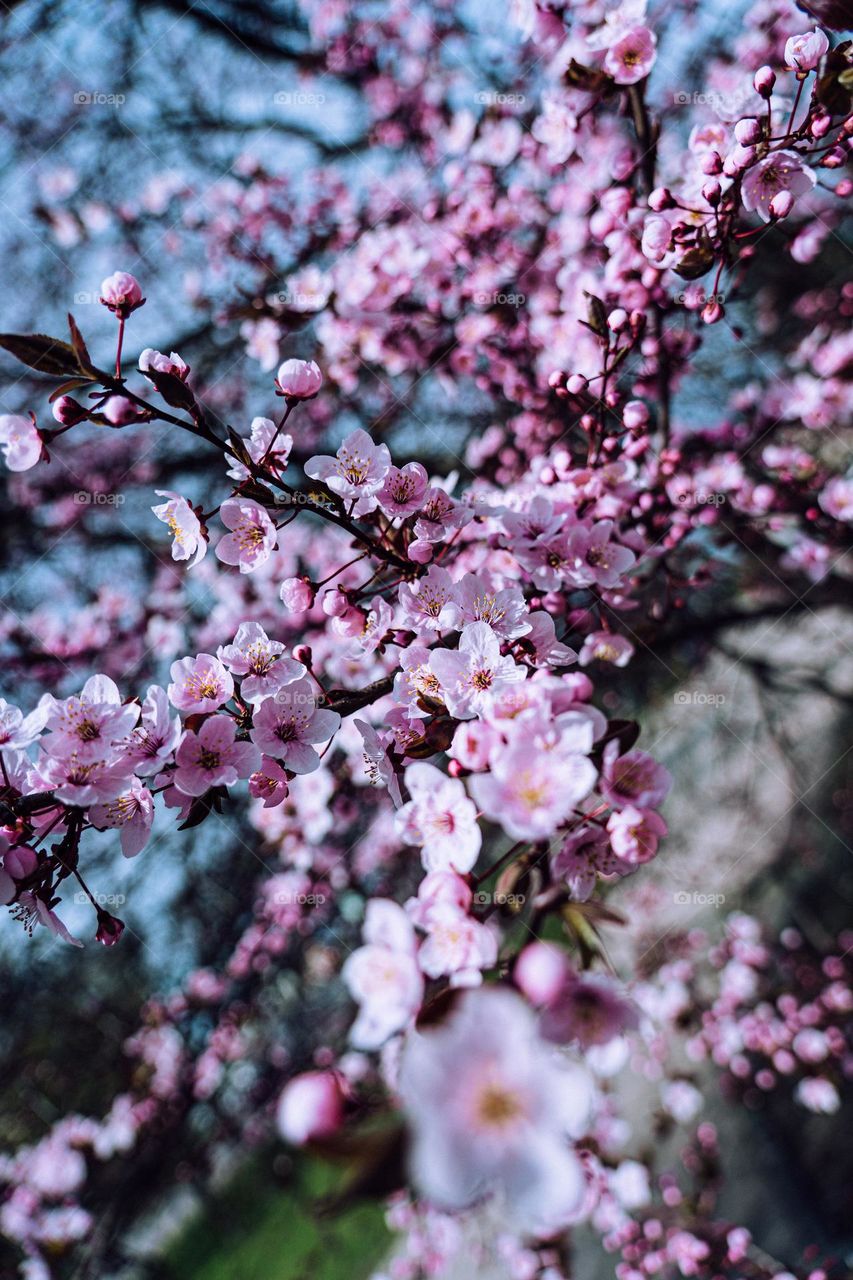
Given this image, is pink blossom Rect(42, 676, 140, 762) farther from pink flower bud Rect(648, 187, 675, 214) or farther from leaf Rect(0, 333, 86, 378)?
pink flower bud Rect(648, 187, 675, 214)

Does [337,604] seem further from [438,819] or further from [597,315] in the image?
[597,315]

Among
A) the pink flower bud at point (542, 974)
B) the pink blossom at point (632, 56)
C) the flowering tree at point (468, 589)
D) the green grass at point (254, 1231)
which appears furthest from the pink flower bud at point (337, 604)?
the green grass at point (254, 1231)

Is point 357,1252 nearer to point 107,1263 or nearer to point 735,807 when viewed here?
point 107,1263

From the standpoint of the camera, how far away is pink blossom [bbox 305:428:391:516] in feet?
4.09

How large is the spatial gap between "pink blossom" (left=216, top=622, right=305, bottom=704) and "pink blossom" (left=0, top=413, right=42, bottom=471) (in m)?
0.45

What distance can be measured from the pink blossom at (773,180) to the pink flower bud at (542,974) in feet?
4.57

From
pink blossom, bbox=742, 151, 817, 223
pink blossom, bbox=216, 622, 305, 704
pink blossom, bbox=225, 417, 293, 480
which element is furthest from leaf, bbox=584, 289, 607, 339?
pink blossom, bbox=216, 622, 305, 704

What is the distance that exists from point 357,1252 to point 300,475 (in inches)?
251

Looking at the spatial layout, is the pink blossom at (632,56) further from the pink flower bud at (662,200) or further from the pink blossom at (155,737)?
the pink blossom at (155,737)

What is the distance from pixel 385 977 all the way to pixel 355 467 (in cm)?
84

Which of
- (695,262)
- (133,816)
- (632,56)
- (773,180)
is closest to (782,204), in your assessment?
(773,180)

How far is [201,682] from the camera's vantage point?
1219mm

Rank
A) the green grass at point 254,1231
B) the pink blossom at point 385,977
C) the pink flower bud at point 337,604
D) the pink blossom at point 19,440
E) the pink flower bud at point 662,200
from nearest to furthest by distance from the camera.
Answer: the pink blossom at point 385,977 < the pink blossom at point 19,440 < the pink flower bud at point 337,604 < the pink flower bud at point 662,200 < the green grass at point 254,1231

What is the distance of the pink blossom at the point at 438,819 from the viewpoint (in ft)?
3.20
